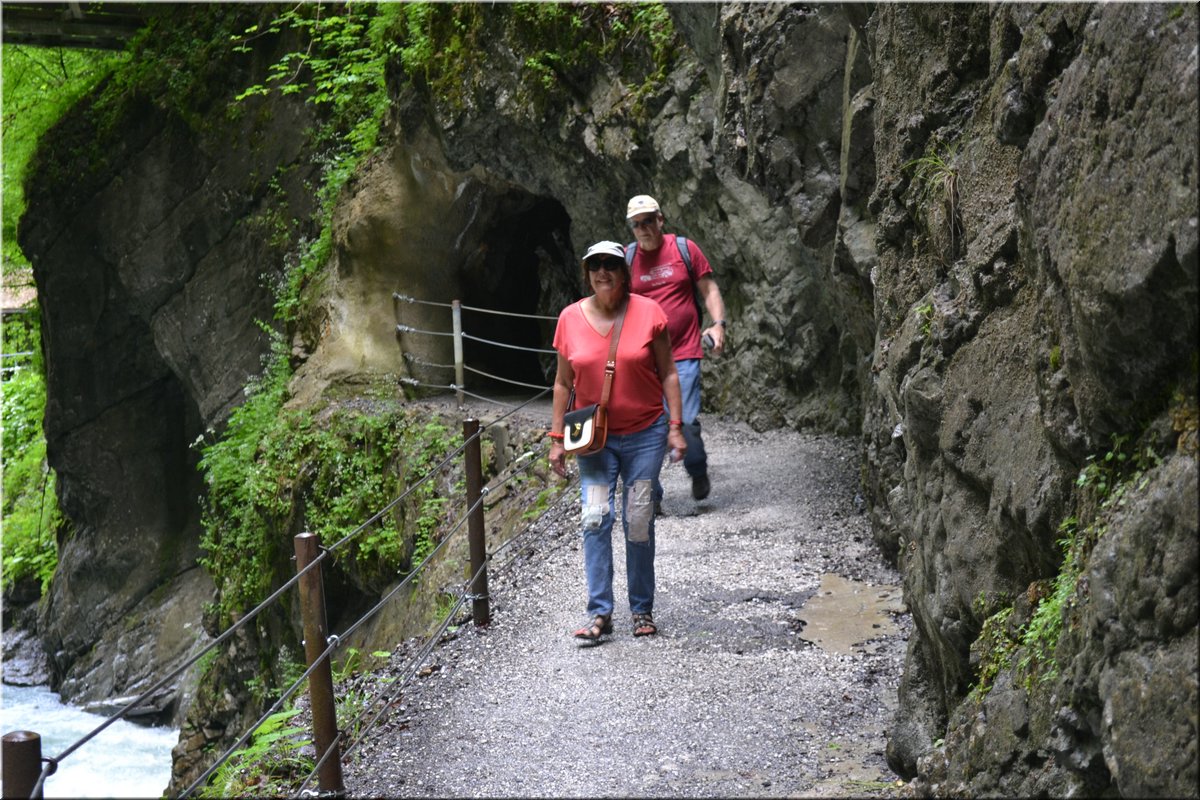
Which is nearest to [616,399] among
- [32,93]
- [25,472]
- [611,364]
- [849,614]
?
[611,364]

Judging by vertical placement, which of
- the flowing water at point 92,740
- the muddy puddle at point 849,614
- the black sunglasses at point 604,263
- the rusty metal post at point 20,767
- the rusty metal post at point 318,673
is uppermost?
the black sunglasses at point 604,263

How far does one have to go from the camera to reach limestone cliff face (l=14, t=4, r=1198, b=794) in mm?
2568

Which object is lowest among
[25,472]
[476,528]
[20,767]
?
[25,472]

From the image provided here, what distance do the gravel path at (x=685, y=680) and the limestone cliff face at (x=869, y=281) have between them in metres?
0.48

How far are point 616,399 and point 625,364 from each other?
0.17 meters

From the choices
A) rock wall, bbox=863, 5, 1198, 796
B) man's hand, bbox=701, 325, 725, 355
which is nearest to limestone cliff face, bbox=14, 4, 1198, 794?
rock wall, bbox=863, 5, 1198, 796

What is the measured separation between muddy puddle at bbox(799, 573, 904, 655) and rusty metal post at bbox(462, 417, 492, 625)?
69.0 inches

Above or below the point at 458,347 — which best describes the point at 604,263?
above

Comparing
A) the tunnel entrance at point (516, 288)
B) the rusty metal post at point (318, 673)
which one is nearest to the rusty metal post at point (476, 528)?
the rusty metal post at point (318, 673)

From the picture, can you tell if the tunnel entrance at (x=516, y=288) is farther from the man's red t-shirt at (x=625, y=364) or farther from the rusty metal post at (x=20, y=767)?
the rusty metal post at (x=20, y=767)

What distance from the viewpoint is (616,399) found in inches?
223

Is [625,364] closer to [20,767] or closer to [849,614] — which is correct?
[849,614]

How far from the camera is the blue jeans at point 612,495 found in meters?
5.72

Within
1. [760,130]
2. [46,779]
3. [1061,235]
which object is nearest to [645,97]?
[760,130]
